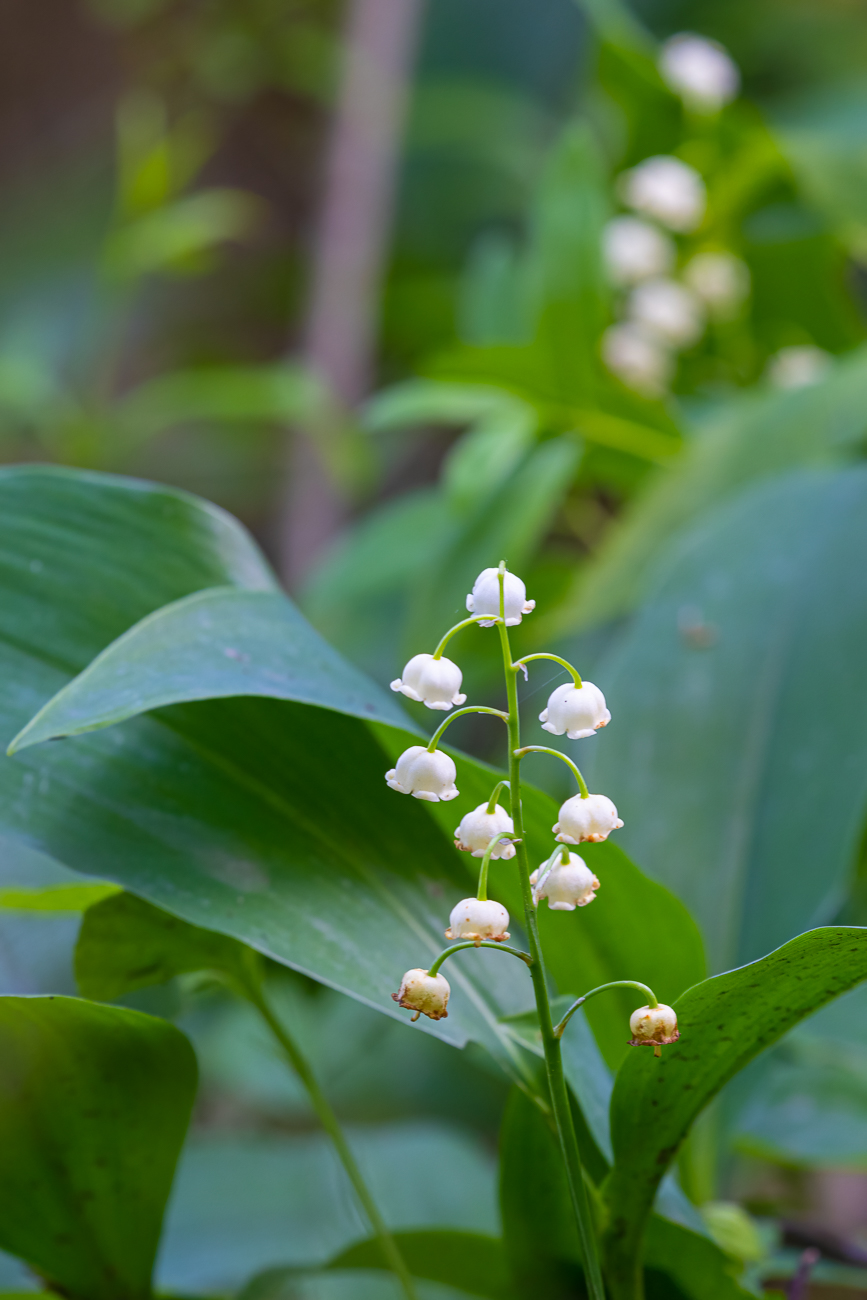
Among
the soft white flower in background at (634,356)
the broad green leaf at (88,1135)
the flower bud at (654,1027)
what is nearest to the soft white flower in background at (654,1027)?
the flower bud at (654,1027)

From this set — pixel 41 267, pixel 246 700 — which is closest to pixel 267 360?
pixel 41 267

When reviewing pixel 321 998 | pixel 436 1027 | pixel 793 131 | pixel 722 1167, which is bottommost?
pixel 321 998

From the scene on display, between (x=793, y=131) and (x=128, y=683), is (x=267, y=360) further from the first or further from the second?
(x=128, y=683)

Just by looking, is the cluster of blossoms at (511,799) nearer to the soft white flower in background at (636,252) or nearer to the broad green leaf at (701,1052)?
the broad green leaf at (701,1052)

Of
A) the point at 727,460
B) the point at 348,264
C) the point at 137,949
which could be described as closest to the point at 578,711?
the point at 137,949

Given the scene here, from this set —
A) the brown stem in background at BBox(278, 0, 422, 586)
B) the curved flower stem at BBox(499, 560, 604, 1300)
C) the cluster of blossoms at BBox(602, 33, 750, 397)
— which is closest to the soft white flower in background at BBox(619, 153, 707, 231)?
the cluster of blossoms at BBox(602, 33, 750, 397)

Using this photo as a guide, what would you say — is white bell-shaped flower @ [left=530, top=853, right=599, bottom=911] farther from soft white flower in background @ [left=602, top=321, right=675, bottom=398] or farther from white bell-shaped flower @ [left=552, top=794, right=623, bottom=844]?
soft white flower in background @ [left=602, top=321, right=675, bottom=398]

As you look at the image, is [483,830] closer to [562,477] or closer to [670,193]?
[562,477]
